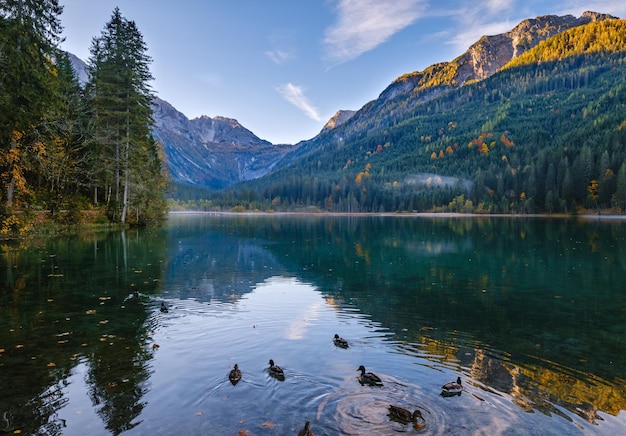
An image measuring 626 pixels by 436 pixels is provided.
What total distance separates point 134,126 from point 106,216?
12893 mm

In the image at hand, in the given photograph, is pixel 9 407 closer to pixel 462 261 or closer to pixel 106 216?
pixel 462 261

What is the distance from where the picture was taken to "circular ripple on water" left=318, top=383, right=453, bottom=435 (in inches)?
→ 320

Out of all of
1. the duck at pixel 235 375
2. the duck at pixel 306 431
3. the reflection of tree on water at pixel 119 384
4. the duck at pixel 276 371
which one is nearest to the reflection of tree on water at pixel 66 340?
the reflection of tree on water at pixel 119 384

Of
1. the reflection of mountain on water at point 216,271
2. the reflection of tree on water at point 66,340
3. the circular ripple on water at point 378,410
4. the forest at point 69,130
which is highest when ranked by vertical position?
the forest at point 69,130

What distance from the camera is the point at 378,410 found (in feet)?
29.1

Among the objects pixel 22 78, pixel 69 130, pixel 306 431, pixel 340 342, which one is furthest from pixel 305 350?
pixel 69 130

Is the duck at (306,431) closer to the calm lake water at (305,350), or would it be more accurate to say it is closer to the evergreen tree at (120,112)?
the calm lake water at (305,350)

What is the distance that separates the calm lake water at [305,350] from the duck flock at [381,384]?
161mm

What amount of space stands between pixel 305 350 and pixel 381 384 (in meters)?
3.33

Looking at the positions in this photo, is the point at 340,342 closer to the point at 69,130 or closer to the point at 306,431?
the point at 306,431

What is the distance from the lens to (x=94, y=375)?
33.9 ft

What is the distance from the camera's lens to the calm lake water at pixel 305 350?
28.0 ft

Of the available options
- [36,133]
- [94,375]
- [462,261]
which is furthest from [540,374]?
[36,133]

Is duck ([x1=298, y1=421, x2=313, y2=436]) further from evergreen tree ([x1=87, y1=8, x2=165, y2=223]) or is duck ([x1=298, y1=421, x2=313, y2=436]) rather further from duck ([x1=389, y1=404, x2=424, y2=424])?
evergreen tree ([x1=87, y1=8, x2=165, y2=223])
